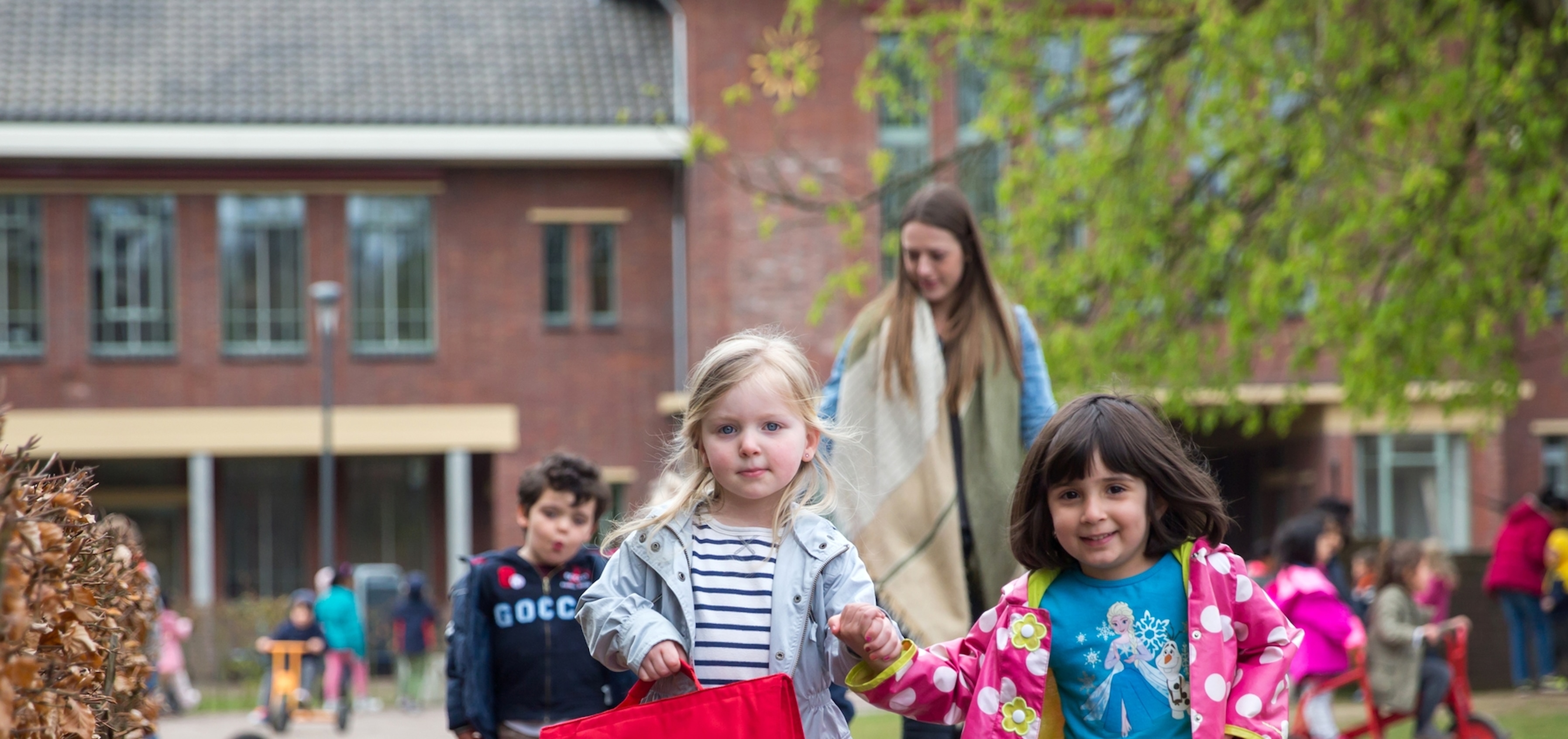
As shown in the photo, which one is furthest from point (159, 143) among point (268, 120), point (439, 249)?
point (439, 249)

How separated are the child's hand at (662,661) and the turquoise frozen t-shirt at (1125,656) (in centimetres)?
72

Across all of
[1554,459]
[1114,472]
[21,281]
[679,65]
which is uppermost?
[679,65]

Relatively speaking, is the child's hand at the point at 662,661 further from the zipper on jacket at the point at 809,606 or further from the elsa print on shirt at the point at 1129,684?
the elsa print on shirt at the point at 1129,684

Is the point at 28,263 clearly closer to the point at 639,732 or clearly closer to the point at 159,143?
the point at 159,143

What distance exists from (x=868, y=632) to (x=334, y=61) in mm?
24650

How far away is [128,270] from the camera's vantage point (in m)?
25.3

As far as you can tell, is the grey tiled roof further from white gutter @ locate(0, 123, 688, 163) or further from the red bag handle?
the red bag handle

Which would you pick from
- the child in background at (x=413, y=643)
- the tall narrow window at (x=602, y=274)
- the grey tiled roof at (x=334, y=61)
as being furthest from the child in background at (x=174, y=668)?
the grey tiled roof at (x=334, y=61)

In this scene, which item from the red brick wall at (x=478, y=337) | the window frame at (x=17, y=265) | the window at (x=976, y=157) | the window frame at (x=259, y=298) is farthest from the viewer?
the window frame at (x=259, y=298)

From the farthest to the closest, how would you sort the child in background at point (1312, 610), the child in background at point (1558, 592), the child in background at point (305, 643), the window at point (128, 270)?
1. the window at point (128, 270)
2. the child in background at point (305, 643)
3. the child in background at point (1558, 592)
4. the child in background at point (1312, 610)

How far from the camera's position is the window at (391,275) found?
83.8 ft

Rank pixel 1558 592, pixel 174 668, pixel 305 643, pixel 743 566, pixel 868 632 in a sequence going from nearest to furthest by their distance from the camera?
pixel 868 632
pixel 743 566
pixel 1558 592
pixel 305 643
pixel 174 668

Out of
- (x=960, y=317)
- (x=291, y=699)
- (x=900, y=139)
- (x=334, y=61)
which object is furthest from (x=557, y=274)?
(x=960, y=317)

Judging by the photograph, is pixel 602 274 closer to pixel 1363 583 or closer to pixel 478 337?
pixel 478 337
